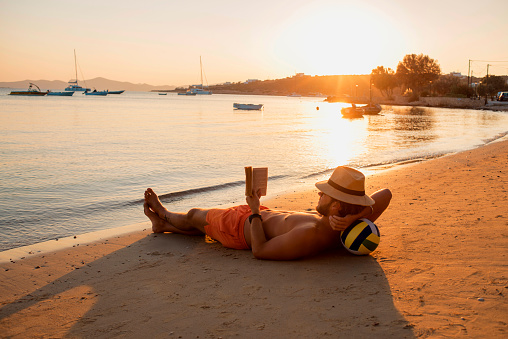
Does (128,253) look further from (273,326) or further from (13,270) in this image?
(273,326)

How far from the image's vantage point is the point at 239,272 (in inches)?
160

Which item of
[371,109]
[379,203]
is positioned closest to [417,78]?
[371,109]

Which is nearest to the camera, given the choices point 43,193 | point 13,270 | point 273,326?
point 273,326

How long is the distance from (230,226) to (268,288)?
115cm

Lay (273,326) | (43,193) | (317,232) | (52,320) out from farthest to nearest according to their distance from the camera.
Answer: (43,193)
(317,232)
(52,320)
(273,326)

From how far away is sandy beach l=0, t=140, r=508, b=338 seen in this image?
2.93 metres

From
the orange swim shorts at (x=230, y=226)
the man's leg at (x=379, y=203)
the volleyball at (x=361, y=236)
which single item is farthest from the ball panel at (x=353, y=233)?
the orange swim shorts at (x=230, y=226)

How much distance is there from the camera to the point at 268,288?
3.63 m

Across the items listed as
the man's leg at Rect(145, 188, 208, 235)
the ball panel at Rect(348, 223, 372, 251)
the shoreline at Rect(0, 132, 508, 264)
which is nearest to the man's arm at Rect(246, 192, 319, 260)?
the ball panel at Rect(348, 223, 372, 251)

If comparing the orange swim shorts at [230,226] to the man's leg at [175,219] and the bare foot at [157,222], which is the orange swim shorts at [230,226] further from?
the bare foot at [157,222]

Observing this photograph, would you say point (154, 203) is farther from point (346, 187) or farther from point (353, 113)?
point (353, 113)

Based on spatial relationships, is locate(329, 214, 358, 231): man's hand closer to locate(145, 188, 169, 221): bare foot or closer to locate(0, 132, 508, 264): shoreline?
locate(145, 188, 169, 221): bare foot

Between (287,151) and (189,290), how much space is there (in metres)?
14.8

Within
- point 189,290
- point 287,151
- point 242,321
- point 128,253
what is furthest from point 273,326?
point 287,151
